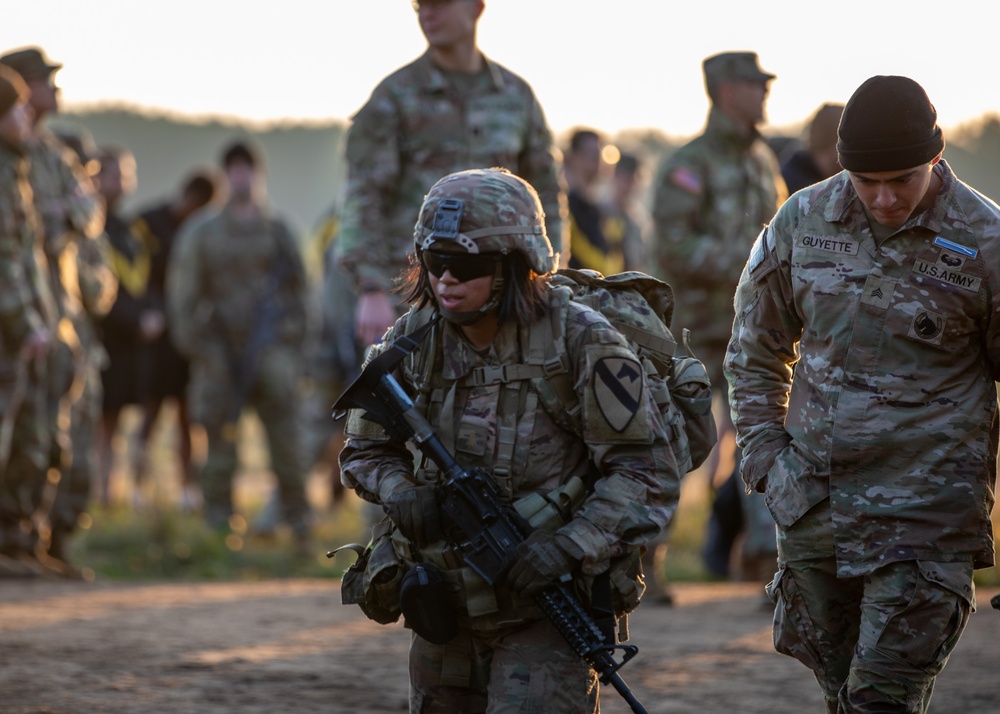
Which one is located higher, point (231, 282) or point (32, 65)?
point (32, 65)

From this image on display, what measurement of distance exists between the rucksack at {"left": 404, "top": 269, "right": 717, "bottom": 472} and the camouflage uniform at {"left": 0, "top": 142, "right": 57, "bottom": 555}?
4.49 meters

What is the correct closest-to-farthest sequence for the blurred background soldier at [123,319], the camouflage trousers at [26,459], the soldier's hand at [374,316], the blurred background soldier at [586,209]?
1. the soldier's hand at [374,316]
2. the camouflage trousers at [26,459]
3. the blurred background soldier at [586,209]
4. the blurred background soldier at [123,319]

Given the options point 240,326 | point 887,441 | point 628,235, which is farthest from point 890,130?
point 628,235

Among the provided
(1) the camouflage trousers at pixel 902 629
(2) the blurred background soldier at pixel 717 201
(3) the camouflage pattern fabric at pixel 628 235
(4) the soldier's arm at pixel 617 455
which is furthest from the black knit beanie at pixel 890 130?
(3) the camouflage pattern fabric at pixel 628 235

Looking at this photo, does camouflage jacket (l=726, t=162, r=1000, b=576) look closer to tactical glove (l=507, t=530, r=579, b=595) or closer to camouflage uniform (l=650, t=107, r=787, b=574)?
tactical glove (l=507, t=530, r=579, b=595)

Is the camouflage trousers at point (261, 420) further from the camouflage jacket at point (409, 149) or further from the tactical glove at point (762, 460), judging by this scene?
the tactical glove at point (762, 460)

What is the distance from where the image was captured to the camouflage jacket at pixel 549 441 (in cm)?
428

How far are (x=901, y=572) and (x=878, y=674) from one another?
28cm

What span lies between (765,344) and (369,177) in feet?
8.44

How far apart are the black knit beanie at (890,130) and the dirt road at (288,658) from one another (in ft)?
8.47

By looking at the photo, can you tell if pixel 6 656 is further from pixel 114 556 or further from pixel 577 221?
pixel 577 221

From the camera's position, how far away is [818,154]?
800cm

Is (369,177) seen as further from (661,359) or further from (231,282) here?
(231,282)

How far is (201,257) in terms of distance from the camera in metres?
11.9
